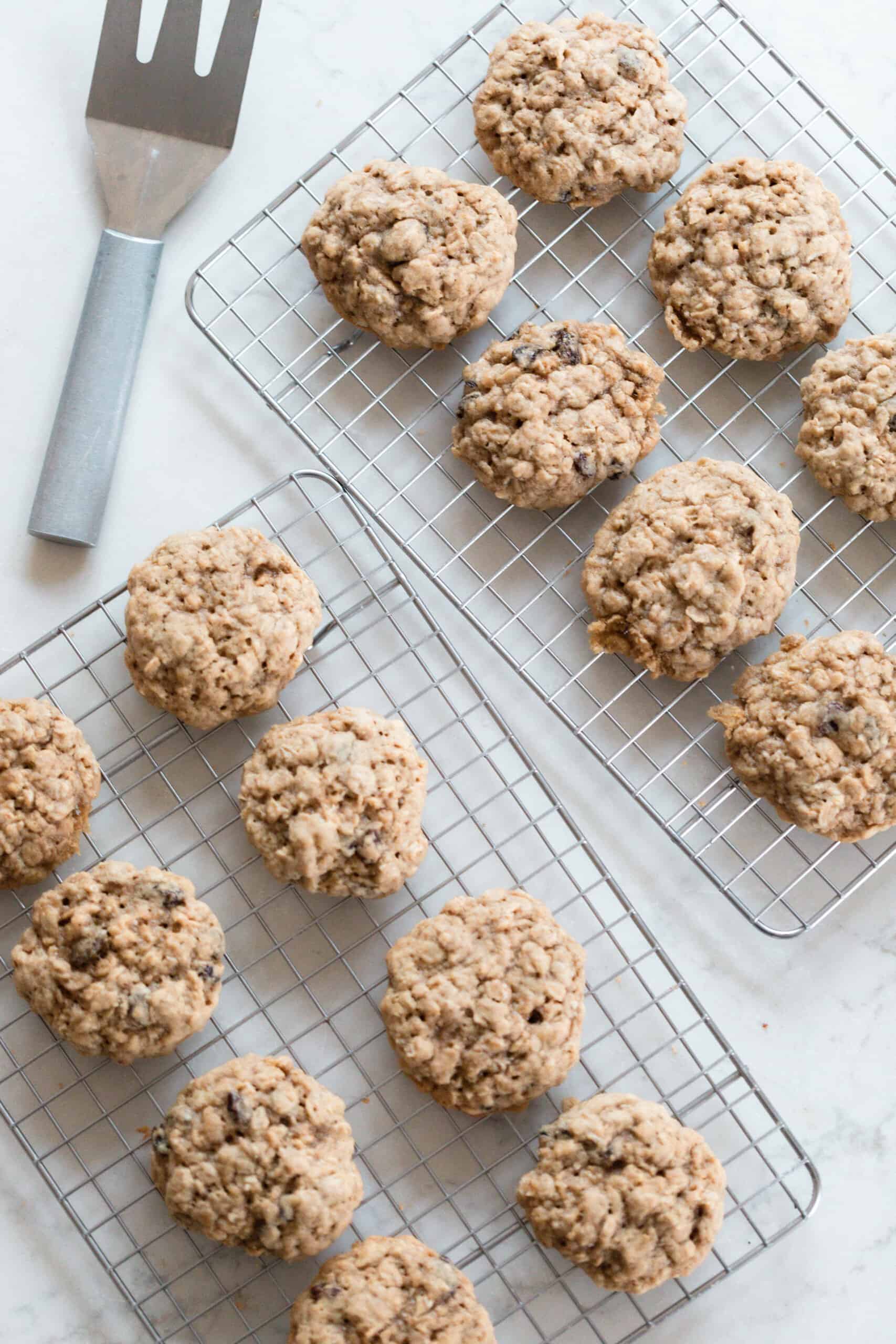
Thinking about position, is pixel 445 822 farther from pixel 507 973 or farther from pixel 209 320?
pixel 209 320

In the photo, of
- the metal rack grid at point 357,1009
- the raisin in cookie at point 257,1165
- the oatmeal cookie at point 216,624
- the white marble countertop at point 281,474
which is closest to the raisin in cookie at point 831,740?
the white marble countertop at point 281,474

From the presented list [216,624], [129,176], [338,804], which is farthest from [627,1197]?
[129,176]

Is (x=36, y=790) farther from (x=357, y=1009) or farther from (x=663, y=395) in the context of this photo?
(x=663, y=395)

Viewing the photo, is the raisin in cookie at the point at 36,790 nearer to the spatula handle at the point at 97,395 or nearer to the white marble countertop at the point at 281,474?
the white marble countertop at the point at 281,474

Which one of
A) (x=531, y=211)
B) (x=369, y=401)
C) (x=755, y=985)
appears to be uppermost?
(x=531, y=211)

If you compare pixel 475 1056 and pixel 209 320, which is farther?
pixel 209 320

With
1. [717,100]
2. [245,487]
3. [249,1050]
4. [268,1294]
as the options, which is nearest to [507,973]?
[249,1050]

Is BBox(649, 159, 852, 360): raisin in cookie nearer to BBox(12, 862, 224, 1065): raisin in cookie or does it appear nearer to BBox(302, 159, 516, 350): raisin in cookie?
BBox(302, 159, 516, 350): raisin in cookie
